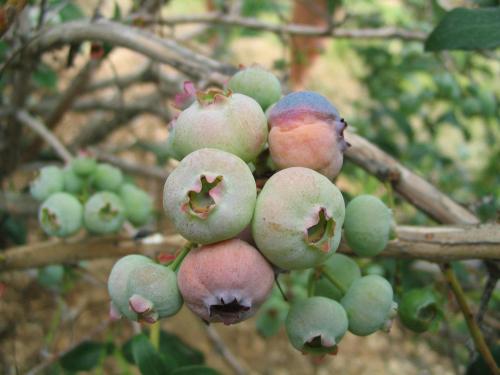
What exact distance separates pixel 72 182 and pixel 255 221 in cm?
61

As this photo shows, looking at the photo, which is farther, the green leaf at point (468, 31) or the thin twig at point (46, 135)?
the thin twig at point (46, 135)

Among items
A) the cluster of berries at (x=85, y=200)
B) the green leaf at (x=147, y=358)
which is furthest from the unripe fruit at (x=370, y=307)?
the cluster of berries at (x=85, y=200)

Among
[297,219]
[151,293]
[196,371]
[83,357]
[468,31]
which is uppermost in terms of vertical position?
[468,31]

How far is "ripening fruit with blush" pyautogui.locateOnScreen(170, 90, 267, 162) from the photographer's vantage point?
55 cm

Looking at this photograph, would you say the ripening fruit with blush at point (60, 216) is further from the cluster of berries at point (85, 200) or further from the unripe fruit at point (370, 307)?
the unripe fruit at point (370, 307)

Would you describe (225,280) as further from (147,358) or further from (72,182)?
(72,182)

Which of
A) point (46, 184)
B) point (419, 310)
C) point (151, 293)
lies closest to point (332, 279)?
point (419, 310)

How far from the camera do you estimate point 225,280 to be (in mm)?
502

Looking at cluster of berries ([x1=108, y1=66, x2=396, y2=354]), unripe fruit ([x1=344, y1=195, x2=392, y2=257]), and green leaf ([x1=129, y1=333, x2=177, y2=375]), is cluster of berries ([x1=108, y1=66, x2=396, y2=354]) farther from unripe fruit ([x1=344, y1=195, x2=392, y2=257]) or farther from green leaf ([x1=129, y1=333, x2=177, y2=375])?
green leaf ([x1=129, y1=333, x2=177, y2=375])

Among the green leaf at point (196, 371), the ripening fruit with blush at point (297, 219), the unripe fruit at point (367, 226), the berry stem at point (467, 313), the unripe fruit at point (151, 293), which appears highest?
the ripening fruit with blush at point (297, 219)

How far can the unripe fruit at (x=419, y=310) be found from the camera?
28.7 inches

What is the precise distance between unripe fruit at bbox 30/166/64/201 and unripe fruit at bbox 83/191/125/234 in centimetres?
10

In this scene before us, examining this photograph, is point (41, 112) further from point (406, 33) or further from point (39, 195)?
point (406, 33)

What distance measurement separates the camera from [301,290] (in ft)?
5.35
